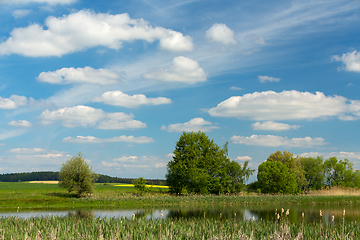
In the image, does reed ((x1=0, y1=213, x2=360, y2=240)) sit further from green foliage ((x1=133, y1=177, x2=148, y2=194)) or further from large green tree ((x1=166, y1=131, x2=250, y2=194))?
large green tree ((x1=166, y1=131, x2=250, y2=194))

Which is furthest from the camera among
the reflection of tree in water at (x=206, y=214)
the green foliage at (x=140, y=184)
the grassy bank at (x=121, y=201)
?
the green foliage at (x=140, y=184)

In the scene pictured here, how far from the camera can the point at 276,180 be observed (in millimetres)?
63906

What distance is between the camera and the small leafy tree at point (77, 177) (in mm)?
43281

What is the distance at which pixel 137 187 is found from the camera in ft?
159

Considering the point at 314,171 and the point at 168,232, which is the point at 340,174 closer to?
the point at 314,171

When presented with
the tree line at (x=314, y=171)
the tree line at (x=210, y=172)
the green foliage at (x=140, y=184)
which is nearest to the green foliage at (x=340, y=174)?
the tree line at (x=314, y=171)

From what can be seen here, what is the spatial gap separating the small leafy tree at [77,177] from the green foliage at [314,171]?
6296cm

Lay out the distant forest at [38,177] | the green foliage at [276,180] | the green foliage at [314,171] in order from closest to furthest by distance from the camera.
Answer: the green foliage at [276,180]
the green foliage at [314,171]
the distant forest at [38,177]

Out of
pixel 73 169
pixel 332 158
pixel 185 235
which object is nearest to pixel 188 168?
pixel 73 169

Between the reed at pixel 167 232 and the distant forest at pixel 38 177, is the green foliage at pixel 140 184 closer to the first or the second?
the reed at pixel 167 232

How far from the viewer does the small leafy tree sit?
4328 cm

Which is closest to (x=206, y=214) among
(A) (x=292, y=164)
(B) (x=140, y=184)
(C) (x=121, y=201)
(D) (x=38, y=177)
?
(C) (x=121, y=201)

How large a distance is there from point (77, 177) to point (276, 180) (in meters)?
42.5

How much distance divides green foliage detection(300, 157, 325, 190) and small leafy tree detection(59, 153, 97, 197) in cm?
6296
